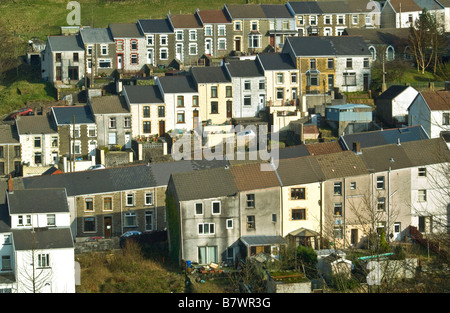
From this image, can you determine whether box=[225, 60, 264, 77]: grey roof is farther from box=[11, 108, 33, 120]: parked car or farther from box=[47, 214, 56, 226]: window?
box=[47, 214, 56, 226]: window

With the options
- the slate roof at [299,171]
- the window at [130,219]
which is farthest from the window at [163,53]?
the slate roof at [299,171]

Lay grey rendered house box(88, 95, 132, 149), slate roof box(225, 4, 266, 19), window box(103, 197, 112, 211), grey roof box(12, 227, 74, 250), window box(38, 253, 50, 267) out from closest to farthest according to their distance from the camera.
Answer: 1. window box(38, 253, 50, 267)
2. grey roof box(12, 227, 74, 250)
3. window box(103, 197, 112, 211)
4. grey rendered house box(88, 95, 132, 149)
5. slate roof box(225, 4, 266, 19)

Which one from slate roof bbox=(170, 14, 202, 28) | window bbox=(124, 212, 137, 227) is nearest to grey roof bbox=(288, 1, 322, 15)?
slate roof bbox=(170, 14, 202, 28)

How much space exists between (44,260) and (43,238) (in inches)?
52.1

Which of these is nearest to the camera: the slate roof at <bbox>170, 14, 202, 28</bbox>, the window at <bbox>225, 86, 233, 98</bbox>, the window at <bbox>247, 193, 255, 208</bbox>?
the window at <bbox>247, 193, 255, 208</bbox>

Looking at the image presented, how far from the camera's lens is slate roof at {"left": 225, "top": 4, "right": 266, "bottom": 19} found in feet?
204

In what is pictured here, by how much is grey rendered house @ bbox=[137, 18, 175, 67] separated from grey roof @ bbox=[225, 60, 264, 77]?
687 cm

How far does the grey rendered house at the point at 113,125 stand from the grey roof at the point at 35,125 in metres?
2.64

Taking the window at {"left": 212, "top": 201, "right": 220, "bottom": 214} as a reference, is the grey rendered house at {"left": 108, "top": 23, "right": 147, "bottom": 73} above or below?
above

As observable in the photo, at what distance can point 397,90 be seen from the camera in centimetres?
5194

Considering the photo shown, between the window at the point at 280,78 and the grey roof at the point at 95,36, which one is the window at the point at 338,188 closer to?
the window at the point at 280,78
